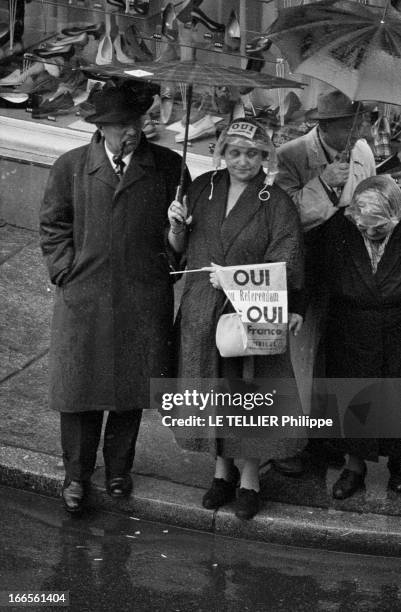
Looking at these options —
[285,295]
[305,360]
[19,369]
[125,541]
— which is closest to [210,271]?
[285,295]

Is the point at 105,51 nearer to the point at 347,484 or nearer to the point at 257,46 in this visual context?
the point at 257,46

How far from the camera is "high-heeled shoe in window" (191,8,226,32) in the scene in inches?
360

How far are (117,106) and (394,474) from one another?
7.14 feet

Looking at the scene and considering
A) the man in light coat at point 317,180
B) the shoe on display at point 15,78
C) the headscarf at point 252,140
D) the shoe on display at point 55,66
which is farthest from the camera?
the shoe on display at point 15,78

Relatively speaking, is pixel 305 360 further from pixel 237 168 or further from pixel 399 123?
pixel 399 123

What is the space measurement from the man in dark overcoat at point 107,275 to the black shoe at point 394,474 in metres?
1.17

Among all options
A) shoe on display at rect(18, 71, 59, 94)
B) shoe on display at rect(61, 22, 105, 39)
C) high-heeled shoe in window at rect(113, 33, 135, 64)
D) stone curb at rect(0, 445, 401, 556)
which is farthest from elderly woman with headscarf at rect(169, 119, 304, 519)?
shoe on display at rect(18, 71, 59, 94)

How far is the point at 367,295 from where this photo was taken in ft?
20.4

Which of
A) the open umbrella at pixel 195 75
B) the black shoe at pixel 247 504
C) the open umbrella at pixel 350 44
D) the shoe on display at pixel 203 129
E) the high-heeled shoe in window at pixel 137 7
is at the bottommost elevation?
the black shoe at pixel 247 504

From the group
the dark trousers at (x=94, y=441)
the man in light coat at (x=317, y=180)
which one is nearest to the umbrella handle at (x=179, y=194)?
the man in light coat at (x=317, y=180)

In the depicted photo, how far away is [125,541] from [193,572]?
0.43m

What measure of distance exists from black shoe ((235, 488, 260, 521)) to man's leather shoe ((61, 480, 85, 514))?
0.73 m

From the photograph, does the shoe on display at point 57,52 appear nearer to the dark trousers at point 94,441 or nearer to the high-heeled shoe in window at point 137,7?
the high-heeled shoe in window at point 137,7

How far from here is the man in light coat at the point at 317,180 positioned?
248 inches
